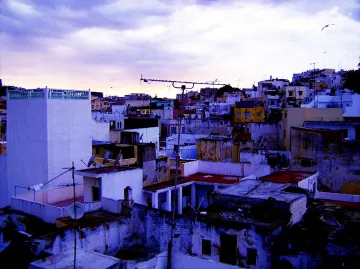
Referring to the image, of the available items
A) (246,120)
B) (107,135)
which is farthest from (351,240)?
(246,120)

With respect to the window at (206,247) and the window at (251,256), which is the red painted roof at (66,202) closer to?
the window at (206,247)

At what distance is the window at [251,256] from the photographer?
12.2 metres

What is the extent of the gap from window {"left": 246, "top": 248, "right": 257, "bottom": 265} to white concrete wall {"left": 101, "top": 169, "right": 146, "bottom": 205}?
23.2 feet

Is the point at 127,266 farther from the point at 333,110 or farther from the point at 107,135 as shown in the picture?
the point at 333,110

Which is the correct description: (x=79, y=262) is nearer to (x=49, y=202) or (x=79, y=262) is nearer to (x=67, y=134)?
(x=49, y=202)

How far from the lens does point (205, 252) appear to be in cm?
1302

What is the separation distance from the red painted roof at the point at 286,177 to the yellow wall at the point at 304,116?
28.2 feet

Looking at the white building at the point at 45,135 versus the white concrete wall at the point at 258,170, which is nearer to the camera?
the white building at the point at 45,135

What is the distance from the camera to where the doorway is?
1255 cm

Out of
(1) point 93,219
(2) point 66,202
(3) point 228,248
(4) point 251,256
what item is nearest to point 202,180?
(2) point 66,202

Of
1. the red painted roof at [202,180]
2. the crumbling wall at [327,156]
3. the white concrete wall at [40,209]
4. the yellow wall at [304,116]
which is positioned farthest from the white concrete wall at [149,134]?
the white concrete wall at [40,209]

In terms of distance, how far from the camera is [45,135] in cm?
2105

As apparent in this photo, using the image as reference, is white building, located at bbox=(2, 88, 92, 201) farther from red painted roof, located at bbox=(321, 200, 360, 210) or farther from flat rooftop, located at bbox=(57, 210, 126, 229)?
red painted roof, located at bbox=(321, 200, 360, 210)

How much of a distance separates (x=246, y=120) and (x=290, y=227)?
104 feet
